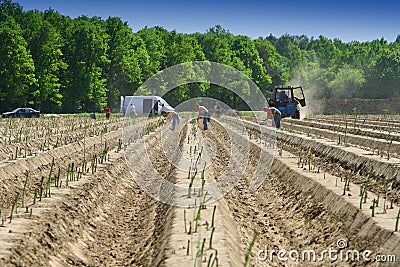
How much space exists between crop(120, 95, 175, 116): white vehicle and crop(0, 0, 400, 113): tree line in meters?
7.50

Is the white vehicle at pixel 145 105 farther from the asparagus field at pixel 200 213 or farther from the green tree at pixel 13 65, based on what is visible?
the asparagus field at pixel 200 213

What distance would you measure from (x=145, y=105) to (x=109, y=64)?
17.5 meters

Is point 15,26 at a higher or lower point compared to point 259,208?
higher

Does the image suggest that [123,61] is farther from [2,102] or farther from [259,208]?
[259,208]

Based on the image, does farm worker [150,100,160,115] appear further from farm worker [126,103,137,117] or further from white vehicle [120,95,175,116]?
farm worker [126,103,137,117]

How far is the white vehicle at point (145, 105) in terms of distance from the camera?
48531 millimetres

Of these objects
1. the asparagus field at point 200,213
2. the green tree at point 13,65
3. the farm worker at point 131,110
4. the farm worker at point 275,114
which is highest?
the green tree at point 13,65

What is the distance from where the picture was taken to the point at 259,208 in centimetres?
1304

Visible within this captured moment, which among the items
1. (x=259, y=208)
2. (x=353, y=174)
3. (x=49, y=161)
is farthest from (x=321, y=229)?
(x=49, y=161)

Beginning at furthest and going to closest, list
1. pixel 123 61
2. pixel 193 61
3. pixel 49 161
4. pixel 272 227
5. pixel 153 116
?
pixel 193 61 < pixel 123 61 < pixel 153 116 < pixel 49 161 < pixel 272 227

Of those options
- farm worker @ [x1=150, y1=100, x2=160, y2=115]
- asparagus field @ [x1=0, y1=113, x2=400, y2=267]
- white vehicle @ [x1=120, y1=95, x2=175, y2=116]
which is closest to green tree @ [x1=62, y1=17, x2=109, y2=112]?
white vehicle @ [x1=120, y1=95, x2=175, y2=116]

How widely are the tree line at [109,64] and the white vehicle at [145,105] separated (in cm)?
750

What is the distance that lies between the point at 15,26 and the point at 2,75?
4.78 meters

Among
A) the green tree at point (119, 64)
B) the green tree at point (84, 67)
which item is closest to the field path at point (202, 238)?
the green tree at point (84, 67)
